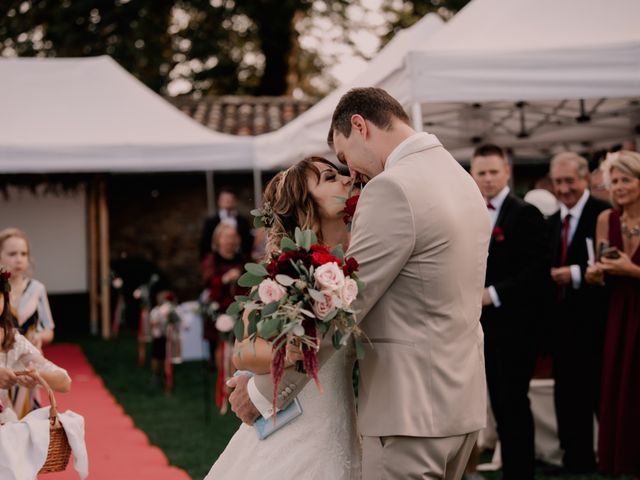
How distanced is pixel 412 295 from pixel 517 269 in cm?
277

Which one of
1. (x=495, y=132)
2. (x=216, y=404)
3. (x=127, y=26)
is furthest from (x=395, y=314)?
(x=127, y=26)

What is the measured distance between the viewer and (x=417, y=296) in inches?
111

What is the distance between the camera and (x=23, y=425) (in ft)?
12.6

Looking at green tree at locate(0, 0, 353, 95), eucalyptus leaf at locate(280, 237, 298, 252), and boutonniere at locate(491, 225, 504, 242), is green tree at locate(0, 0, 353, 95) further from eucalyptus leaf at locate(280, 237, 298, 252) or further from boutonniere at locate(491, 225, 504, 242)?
eucalyptus leaf at locate(280, 237, 298, 252)

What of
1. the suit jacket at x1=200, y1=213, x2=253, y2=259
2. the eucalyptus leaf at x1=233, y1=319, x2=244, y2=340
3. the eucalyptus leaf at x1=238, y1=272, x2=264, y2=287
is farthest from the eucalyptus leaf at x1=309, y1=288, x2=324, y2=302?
the suit jacket at x1=200, y1=213, x2=253, y2=259

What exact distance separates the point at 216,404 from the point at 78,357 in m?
4.23

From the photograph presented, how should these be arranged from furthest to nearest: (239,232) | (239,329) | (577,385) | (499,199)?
A: (239,232) < (577,385) < (499,199) < (239,329)

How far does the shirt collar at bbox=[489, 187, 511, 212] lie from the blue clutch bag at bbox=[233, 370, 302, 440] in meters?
2.75

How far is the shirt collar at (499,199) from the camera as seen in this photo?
5.59m

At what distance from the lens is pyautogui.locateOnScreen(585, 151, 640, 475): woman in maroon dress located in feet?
17.7

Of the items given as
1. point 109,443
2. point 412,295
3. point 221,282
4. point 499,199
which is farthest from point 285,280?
point 221,282

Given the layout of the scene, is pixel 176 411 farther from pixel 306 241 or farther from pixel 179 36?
pixel 179 36

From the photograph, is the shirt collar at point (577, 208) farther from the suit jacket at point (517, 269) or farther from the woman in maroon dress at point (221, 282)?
the woman in maroon dress at point (221, 282)

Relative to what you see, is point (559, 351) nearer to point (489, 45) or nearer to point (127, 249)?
point (489, 45)
